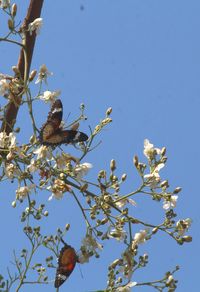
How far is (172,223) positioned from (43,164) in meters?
0.89

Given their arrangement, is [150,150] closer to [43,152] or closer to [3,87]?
[43,152]

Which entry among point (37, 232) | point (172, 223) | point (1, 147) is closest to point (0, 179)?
point (1, 147)

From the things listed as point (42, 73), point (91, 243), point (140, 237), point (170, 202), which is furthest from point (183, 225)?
point (42, 73)

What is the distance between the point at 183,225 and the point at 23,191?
94 cm

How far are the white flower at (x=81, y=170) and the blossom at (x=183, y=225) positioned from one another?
0.66 metres

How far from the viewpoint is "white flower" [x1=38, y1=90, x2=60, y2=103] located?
2770 mm

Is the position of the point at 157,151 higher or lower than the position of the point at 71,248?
higher

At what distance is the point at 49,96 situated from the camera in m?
2.79

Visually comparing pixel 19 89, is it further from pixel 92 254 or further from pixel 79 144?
pixel 92 254

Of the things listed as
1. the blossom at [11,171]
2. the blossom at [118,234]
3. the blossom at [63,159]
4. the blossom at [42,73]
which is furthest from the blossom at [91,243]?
the blossom at [42,73]

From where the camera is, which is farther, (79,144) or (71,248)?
(79,144)

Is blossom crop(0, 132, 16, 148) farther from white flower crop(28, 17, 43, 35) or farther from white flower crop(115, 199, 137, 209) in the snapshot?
white flower crop(115, 199, 137, 209)

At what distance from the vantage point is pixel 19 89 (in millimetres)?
2520

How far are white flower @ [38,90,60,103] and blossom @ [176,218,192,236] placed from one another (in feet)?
3.33
